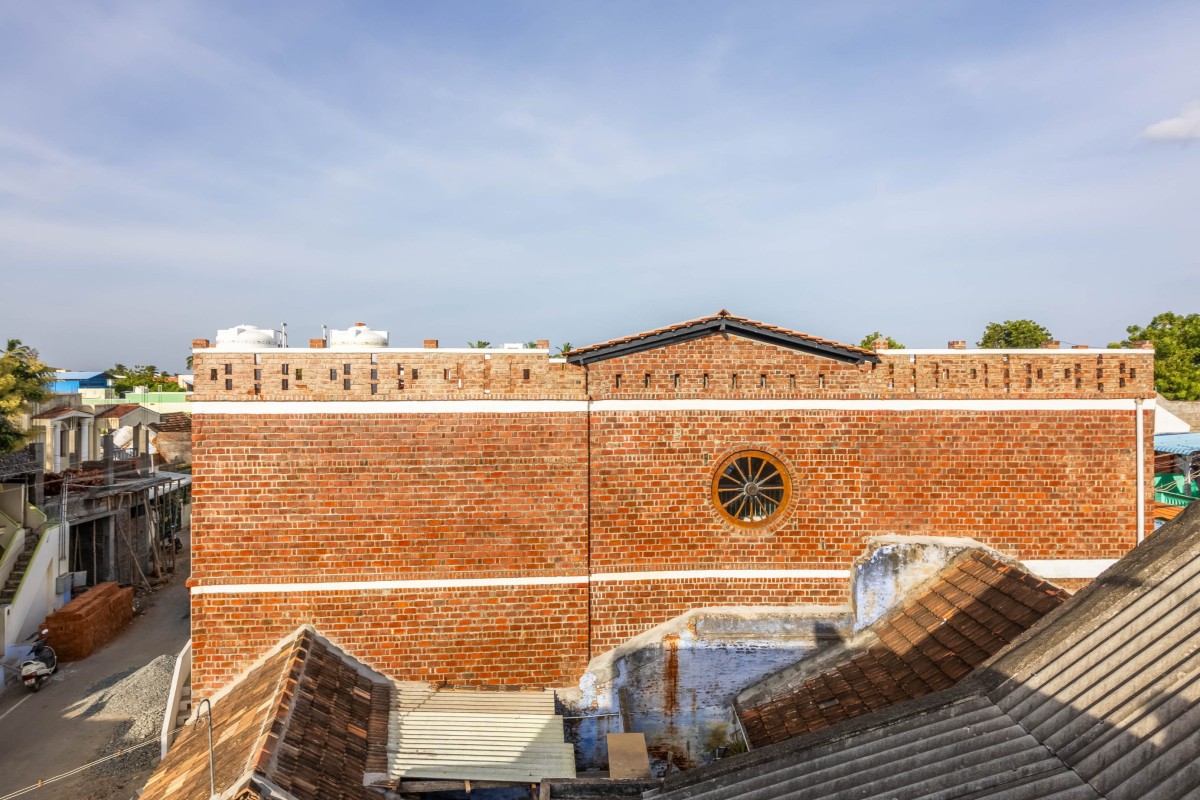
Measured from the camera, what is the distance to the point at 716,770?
22.0 feet

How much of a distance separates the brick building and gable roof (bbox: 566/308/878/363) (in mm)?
35

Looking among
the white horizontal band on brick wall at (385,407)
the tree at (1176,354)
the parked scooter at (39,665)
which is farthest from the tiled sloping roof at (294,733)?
the tree at (1176,354)

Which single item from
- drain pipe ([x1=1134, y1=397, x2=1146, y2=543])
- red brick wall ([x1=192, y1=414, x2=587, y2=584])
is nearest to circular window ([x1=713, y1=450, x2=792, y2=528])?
red brick wall ([x1=192, y1=414, x2=587, y2=584])

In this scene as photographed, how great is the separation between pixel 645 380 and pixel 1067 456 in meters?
6.60

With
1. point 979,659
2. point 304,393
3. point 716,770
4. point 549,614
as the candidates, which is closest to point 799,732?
point 979,659

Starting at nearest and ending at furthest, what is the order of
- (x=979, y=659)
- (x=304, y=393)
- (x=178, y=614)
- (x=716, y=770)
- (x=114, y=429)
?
(x=716, y=770) → (x=979, y=659) → (x=304, y=393) → (x=178, y=614) → (x=114, y=429)

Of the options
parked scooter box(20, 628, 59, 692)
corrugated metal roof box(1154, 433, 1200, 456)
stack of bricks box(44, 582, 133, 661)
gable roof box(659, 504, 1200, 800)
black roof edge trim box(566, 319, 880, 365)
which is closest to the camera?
gable roof box(659, 504, 1200, 800)

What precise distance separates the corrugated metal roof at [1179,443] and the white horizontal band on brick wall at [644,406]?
11.8 meters

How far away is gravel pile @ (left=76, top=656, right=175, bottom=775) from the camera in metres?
13.5

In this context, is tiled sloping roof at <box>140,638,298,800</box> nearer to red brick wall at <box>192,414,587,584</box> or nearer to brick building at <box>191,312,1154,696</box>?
brick building at <box>191,312,1154,696</box>

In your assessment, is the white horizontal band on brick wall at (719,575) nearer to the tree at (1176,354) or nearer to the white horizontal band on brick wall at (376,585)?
the white horizontal band on brick wall at (376,585)

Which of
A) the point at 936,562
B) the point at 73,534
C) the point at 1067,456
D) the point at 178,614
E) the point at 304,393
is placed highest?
the point at 304,393

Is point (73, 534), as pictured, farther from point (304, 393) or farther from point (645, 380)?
point (645, 380)

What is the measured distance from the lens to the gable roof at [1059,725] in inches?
184
